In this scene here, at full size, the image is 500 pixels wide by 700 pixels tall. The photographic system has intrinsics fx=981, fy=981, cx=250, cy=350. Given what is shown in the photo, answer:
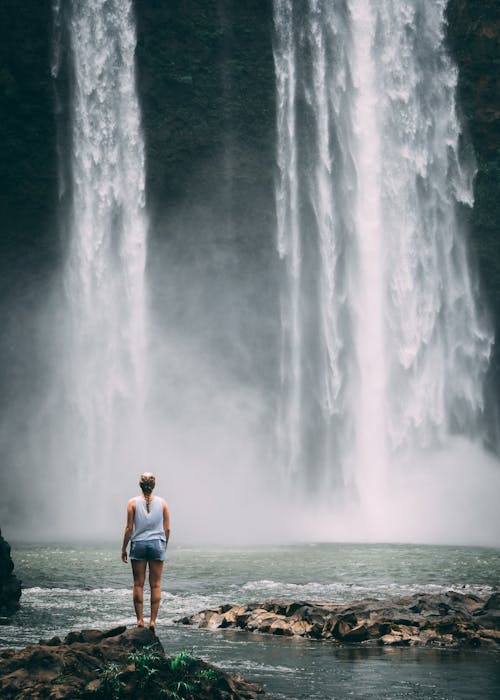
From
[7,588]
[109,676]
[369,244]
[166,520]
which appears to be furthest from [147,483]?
[369,244]

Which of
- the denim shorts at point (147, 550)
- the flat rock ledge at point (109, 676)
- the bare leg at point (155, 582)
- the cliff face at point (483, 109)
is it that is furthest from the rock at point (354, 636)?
the cliff face at point (483, 109)

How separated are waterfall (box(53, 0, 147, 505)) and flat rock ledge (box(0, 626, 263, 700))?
3445 centimetres

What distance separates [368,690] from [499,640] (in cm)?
410

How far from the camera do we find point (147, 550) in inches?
426

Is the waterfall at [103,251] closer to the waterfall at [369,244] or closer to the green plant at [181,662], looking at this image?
the waterfall at [369,244]

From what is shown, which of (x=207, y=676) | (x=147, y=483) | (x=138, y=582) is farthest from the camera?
(x=138, y=582)

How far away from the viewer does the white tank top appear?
10.8m

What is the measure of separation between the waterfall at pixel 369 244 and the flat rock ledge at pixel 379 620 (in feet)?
89.2

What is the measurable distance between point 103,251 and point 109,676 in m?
37.2

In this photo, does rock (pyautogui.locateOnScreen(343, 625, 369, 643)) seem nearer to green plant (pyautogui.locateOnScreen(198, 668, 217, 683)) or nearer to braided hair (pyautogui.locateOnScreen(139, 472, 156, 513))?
braided hair (pyautogui.locateOnScreen(139, 472, 156, 513))

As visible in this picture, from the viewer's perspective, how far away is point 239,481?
4559cm

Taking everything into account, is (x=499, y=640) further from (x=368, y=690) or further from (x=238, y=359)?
(x=238, y=359)

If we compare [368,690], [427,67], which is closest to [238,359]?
[427,67]

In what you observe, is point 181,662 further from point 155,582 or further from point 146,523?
point 146,523
